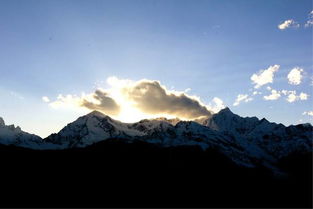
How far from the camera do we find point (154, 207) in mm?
198125

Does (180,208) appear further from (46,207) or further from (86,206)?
(46,207)

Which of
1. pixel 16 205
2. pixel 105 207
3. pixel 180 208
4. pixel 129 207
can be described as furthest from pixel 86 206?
pixel 180 208

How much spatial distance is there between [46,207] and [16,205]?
47.8 ft

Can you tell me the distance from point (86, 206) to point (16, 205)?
112 feet

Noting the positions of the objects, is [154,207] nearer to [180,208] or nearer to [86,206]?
[180,208]

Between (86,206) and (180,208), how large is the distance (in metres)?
48.4

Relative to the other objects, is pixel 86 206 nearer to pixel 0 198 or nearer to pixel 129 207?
pixel 129 207

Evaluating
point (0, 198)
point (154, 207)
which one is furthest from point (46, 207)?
point (154, 207)

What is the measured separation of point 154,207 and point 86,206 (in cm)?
3481

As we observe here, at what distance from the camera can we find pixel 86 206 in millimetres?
195875

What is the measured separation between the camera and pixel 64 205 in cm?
19538

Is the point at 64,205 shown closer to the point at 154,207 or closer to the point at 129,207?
the point at 129,207

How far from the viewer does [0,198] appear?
19988 centimetres

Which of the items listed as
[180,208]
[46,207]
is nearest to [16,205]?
[46,207]
